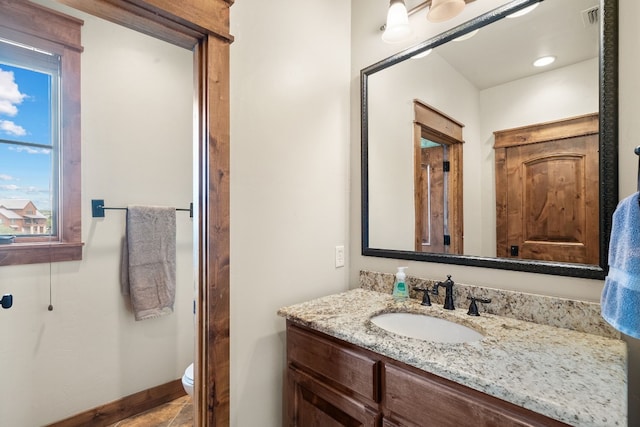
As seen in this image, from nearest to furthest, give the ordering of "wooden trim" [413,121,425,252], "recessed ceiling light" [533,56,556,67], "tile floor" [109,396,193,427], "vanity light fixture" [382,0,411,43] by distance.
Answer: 1. "recessed ceiling light" [533,56,556,67]
2. "vanity light fixture" [382,0,411,43]
3. "wooden trim" [413,121,425,252]
4. "tile floor" [109,396,193,427]

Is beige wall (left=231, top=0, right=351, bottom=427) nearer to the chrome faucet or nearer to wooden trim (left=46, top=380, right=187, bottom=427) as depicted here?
the chrome faucet

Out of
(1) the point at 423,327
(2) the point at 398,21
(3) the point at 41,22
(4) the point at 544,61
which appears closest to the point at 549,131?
(4) the point at 544,61

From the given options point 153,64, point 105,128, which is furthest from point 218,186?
point 153,64

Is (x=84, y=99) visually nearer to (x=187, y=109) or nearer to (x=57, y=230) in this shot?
(x=187, y=109)

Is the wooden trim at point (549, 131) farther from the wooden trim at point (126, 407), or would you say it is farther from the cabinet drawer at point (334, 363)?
the wooden trim at point (126, 407)

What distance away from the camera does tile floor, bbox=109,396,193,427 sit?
1935 millimetres

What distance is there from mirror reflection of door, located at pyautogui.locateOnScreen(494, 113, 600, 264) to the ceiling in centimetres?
24

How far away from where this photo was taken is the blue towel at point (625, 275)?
66cm

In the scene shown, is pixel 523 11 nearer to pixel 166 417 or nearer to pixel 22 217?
pixel 22 217

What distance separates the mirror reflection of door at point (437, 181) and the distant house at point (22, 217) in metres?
2.26

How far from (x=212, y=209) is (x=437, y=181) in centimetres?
106

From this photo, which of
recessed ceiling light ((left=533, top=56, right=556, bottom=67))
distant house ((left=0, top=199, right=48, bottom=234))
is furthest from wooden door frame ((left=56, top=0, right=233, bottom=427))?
distant house ((left=0, top=199, right=48, bottom=234))

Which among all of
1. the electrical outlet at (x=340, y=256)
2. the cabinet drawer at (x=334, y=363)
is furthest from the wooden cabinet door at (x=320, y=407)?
the electrical outlet at (x=340, y=256)

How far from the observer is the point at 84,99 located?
1872 millimetres
